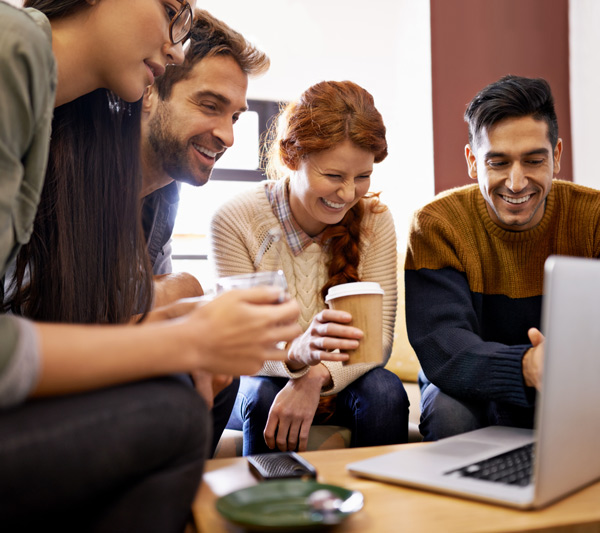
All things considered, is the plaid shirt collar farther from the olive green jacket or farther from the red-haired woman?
the olive green jacket

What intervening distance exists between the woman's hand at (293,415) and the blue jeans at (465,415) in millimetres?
318

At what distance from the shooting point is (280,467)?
102cm

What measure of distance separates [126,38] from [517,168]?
1066 mm

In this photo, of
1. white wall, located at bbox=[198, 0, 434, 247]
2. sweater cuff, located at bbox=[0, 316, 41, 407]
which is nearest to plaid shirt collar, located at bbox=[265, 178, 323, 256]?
sweater cuff, located at bbox=[0, 316, 41, 407]

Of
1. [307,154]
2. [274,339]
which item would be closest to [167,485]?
[274,339]

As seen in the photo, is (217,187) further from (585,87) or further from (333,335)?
(333,335)

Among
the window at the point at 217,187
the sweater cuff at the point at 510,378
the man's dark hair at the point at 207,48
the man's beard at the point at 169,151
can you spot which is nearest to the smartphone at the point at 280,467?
the sweater cuff at the point at 510,378

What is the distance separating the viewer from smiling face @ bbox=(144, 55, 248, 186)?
1938 mm

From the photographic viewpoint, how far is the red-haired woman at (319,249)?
5.61 ft

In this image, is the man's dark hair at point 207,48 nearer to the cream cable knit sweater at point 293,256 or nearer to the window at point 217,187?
the cream cable knit sweater at point 293,256

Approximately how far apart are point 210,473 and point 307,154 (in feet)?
3.57

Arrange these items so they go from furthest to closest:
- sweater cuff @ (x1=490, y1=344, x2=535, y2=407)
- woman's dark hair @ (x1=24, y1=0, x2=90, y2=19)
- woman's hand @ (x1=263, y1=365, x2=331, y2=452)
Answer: woman's hand @ (x1=263, y1=365, x2=331, y2=452) < sweater cuff @ (x1=490, y1=344, x2=535, y2=407) < woman's dark hair @ (x1=24, y1=0, x2=90, y2=19)

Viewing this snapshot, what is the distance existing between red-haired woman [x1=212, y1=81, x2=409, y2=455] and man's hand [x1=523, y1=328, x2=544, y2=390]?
476mm

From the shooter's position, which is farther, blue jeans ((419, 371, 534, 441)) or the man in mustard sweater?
the man in mustard sweater
